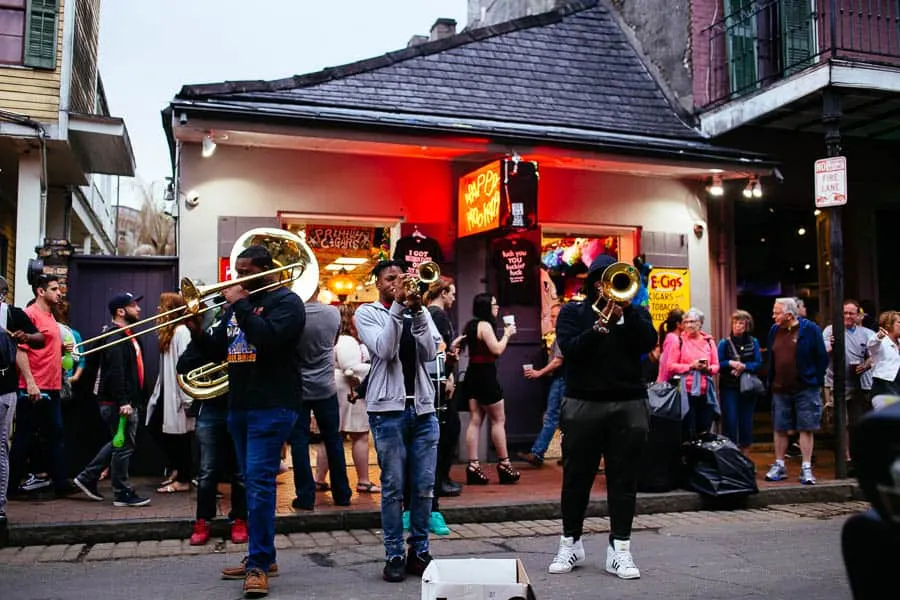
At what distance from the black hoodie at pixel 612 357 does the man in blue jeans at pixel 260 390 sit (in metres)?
1.76

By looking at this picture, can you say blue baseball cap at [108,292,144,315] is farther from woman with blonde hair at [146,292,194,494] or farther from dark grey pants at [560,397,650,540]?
dark grey pants at [560,397,650,540]

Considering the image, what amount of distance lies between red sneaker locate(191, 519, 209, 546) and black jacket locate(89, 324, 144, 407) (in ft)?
5.24

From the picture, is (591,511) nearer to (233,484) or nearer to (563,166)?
(233,484)

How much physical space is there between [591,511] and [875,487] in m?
6.02

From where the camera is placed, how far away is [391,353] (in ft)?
18.1

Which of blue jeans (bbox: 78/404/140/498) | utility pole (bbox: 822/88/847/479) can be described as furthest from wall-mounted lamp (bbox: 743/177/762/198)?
blue jeans (bbox: 78/404/140/498)

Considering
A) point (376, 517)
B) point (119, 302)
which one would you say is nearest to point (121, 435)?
point (119, 302)

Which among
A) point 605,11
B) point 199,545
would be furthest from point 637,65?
point 199,545

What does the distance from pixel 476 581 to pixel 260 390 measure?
1.92 m

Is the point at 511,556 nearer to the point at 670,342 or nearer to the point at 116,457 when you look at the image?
the point at 116,457

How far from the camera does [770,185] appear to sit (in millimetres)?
12531

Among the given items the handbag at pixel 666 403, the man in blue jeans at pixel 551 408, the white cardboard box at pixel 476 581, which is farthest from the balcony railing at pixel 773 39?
the white cardboard box at pixel 476 581

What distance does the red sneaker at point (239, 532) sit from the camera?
662 centimetres

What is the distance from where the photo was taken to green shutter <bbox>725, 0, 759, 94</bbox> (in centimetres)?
1230
